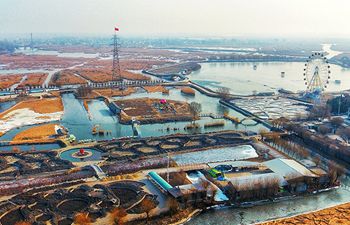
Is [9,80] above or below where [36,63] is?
below

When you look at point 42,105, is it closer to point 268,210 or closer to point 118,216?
point 118,216

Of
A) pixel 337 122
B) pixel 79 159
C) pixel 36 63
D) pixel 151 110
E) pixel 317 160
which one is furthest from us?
pixel 36 63

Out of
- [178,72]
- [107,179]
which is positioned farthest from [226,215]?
[178,72]

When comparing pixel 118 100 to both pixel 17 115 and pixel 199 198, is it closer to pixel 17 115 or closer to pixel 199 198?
pixel 17 115

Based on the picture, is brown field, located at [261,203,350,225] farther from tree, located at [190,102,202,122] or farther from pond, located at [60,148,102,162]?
tree, located at [190,102,202,122]

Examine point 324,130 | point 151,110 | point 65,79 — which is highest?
point 65,79

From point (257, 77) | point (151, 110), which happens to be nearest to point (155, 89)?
point (151, 110)
